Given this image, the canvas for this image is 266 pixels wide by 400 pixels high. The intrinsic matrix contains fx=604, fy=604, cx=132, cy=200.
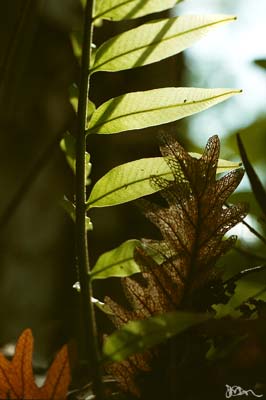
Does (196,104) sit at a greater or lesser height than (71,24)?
lesser

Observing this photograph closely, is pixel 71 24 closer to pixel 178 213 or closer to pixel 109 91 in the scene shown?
pixel 109 91

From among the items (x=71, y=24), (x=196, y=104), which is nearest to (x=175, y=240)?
(x=196, y=104)

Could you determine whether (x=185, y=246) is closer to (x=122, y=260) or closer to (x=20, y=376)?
(x=122, y=260)

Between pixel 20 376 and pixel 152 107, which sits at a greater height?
pixel 152 107

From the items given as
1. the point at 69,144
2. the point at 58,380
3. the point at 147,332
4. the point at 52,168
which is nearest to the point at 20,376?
the point at 58,380
